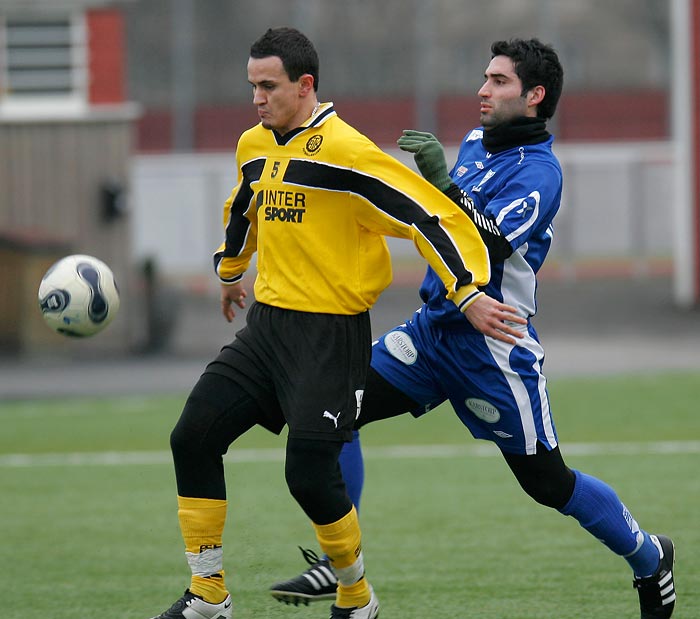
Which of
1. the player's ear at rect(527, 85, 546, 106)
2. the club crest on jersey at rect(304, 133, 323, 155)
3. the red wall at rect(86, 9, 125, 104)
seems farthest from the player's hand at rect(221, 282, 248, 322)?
the red wall at rect(86, 9, 125, 104)

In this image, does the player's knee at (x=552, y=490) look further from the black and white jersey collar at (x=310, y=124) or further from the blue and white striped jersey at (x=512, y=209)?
the black and white jersey collar at (x=310, y=124)

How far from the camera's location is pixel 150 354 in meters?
19.2

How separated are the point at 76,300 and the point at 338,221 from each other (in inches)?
44.0

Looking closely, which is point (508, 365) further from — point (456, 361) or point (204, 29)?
point (204, 29)

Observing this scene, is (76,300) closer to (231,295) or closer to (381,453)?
(231,295)

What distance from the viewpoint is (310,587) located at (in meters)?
5.47

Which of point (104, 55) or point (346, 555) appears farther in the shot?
point (104, 55)

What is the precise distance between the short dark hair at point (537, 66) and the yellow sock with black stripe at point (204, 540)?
6.45 feet

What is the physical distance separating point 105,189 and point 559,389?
26.6 feet

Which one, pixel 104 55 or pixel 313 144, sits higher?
pixel 104 55

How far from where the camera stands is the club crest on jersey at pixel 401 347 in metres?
5.37

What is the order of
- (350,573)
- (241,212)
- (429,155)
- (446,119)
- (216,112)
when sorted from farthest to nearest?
(216,112), (446,119), (241,212), (350,573), (429,155)

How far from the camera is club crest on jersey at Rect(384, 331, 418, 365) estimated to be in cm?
537

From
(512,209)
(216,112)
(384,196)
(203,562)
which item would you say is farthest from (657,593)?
(216,112)
